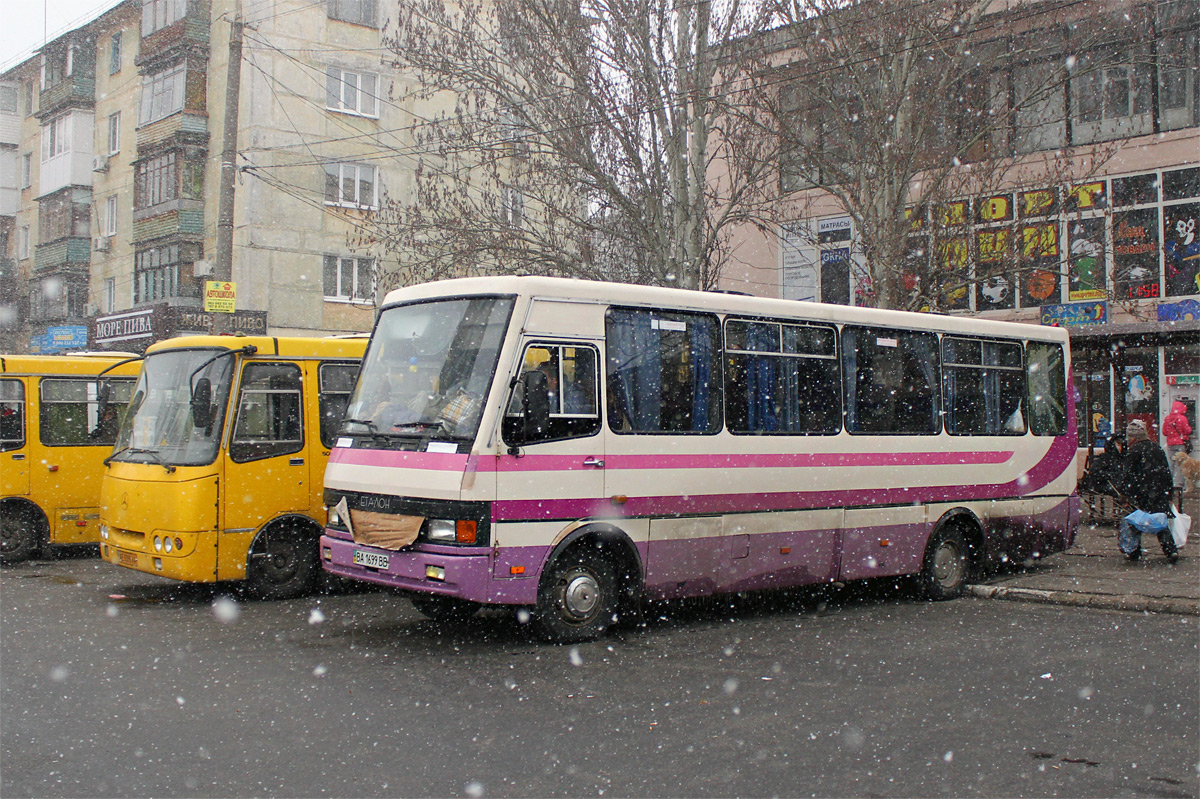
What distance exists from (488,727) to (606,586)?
2972 mm

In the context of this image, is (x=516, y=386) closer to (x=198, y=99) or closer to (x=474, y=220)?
(x=474, y=220)

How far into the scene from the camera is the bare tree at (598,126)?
1822cm

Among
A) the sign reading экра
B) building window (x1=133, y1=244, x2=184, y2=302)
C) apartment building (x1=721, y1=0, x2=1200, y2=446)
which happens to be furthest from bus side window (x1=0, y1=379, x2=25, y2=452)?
building window (x1=133, y1=244, x2=184, y2=302)

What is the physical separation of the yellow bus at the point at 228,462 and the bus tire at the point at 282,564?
0.04 feet

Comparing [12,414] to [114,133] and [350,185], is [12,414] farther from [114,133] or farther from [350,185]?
[114,133]

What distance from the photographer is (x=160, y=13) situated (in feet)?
121

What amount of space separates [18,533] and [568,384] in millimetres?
9470

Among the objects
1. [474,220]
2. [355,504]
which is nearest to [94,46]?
[474,220]

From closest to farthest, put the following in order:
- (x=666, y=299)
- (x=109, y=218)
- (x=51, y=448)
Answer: (x=666, y=299) → (x=51, y=448) → (x=109, y=218)

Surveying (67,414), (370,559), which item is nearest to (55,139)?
(67,414)

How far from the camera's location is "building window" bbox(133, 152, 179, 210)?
1411 inches

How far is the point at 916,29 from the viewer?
1680cm

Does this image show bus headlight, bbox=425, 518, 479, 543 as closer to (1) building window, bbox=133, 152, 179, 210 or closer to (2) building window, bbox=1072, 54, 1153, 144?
(2) building window, bbox=1072, 54, 1153, 144

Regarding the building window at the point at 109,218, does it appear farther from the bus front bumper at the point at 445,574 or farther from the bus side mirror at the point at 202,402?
the bus front bumper at the point at 445,574
